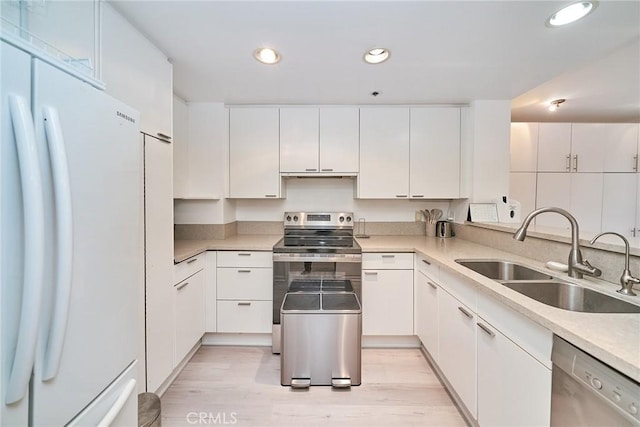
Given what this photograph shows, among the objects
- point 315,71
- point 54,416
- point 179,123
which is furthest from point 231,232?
point 54,416

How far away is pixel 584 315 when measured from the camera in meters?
0.90

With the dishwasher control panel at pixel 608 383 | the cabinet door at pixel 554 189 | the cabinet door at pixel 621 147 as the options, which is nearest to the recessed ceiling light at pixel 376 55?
the dishwasher control panel at pixel 608 383

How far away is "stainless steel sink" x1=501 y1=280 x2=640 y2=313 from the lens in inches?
42.3

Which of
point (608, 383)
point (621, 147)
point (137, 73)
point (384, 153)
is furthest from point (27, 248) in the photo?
point (621, 147)

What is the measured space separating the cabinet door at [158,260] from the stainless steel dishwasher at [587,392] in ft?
5.93

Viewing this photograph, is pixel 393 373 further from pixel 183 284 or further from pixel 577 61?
pixel 577 61

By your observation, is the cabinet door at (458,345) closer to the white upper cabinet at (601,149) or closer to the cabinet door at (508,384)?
the cabinet door at (508,384)

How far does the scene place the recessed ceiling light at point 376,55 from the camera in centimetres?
164

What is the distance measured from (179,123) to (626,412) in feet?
9.56

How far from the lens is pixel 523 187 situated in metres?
3.01

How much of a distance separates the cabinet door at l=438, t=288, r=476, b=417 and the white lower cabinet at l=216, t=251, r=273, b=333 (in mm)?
1339

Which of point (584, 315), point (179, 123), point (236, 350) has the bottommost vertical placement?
point (236, 350)

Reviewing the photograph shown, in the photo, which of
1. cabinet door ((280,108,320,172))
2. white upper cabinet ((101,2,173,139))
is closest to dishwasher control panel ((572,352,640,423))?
white upper cabinet ((101,2,173,139))

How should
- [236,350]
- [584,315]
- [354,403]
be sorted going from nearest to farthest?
[584,315]
[354,403]
[236,350]
